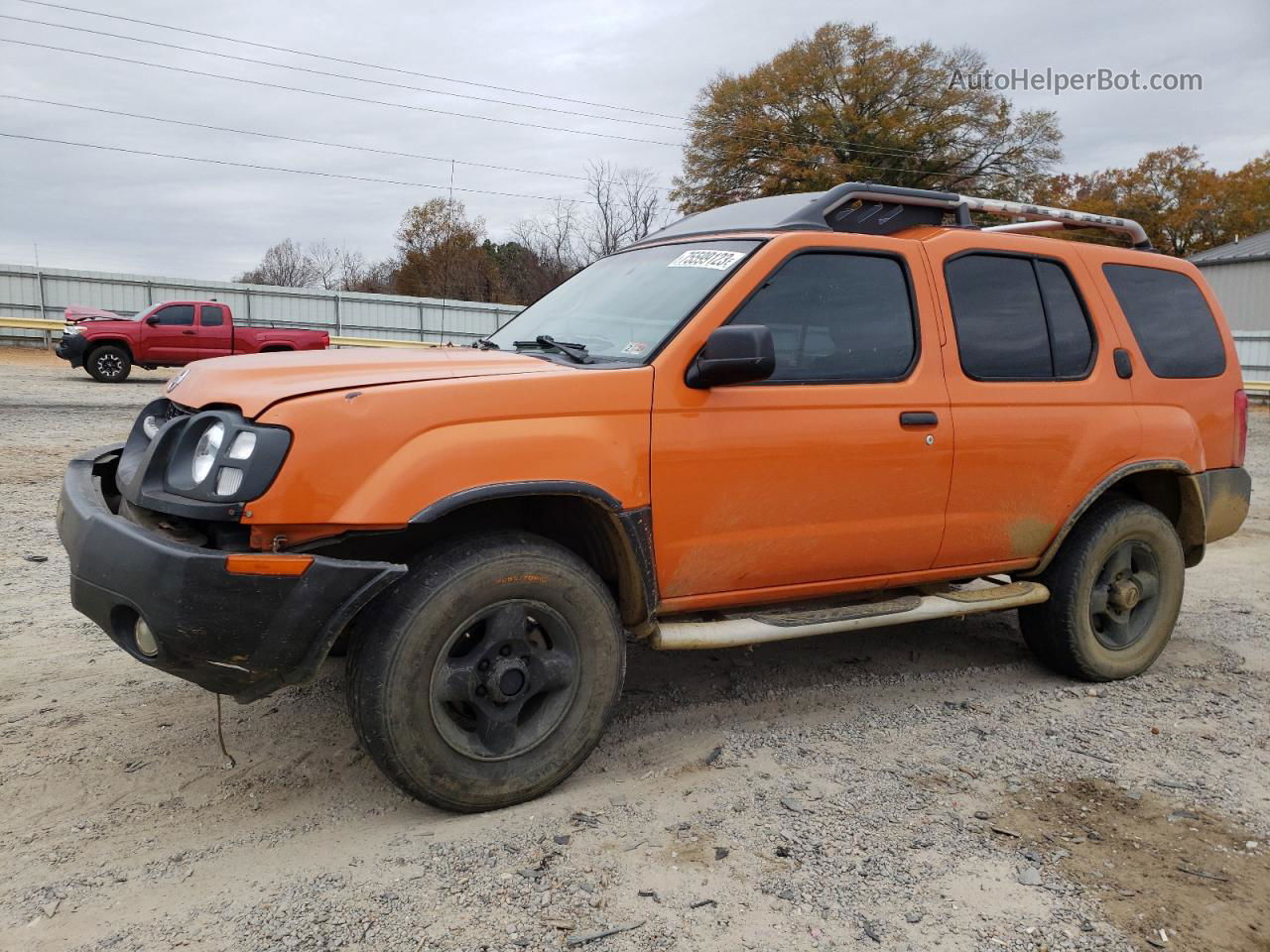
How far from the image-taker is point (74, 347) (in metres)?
18.5

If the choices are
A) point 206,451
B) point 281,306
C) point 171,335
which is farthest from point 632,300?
point 281,306

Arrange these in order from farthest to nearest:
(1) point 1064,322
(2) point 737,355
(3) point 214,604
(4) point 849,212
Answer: (1) point 1064,322 → (4) point 849,212 → (2) point 737,355 → (3) point 214,604

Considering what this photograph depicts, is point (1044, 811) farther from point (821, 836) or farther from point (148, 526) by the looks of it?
point (148, 526)

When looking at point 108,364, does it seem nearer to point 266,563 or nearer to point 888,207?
point 888,207

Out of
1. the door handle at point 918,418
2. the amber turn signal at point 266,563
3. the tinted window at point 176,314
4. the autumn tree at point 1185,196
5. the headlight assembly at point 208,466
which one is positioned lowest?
the amber turn signal at point 266,563

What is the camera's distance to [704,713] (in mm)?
4016

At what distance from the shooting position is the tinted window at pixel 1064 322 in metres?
4.34

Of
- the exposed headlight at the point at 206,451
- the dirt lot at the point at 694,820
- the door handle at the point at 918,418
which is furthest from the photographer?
the door handle at the point at 918,418

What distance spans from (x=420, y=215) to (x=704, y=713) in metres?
44.2

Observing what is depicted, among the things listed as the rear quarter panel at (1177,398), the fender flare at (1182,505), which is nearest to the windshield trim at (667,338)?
the rear quarter panel at (1177,398)

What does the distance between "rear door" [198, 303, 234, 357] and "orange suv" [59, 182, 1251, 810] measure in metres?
17.6

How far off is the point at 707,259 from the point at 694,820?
204 cm

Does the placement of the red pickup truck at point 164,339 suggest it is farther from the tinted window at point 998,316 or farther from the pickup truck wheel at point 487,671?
the pickup truck wheel at point 487,671

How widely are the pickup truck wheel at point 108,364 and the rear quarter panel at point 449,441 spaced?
1859 cm
